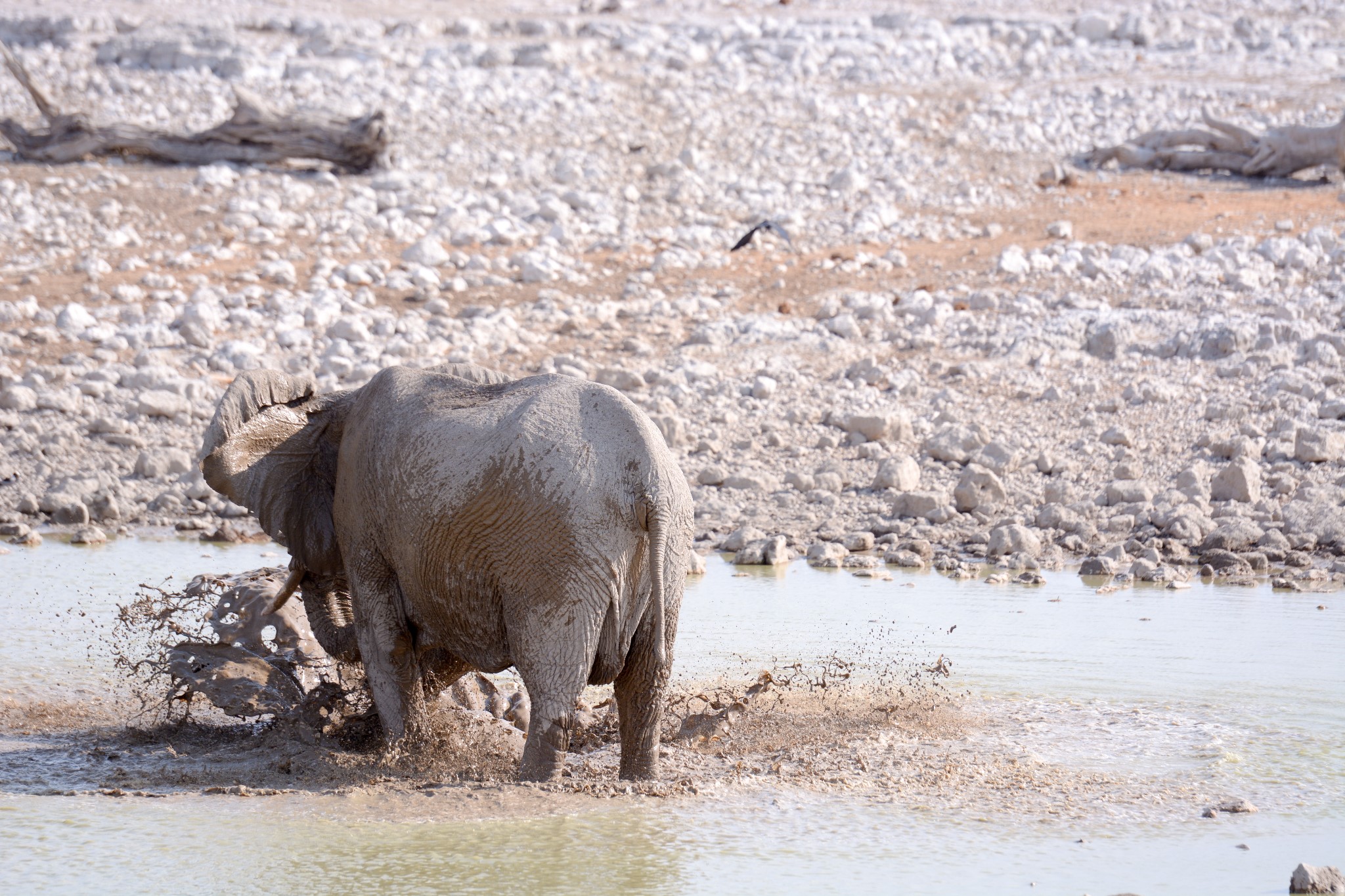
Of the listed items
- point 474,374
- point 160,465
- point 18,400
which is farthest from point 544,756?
point 18,400

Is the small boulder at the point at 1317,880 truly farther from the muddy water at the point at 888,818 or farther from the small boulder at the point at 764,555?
the small boulder at the point at 764,555

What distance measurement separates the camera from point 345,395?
672cm

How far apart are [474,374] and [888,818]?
7.42 ft

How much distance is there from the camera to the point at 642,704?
5.79 metres

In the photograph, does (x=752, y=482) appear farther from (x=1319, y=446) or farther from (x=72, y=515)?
(x=72, y=515)

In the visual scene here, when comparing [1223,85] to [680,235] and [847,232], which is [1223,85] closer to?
[847,232]

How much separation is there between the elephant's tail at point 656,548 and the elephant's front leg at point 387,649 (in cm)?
123

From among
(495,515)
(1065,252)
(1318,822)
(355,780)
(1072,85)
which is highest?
(1072,85)

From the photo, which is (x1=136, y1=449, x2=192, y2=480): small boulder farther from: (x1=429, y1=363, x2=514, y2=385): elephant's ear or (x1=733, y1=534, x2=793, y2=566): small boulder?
(x1=429, y1=363, x2=514, y2=385): elephant's ear

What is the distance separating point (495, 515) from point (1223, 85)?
20.7 meters

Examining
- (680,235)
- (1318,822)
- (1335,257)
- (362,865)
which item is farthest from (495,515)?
(1335,257)

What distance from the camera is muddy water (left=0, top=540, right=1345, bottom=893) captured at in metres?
5.03

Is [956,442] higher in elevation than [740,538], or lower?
higher

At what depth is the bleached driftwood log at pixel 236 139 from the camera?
18.1 m
